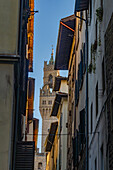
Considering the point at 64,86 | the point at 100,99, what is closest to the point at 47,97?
the point at 64,86

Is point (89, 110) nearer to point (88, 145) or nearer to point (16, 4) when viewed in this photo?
point (88, 145)

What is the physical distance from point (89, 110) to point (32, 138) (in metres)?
33.0

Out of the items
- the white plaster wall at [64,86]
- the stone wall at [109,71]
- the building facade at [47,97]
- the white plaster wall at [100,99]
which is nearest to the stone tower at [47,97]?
the building facade at [47,97]

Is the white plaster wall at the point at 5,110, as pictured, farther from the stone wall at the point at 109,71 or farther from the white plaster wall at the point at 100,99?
the white plaster wall at the point at 100,99

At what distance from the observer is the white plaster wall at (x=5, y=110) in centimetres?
1173

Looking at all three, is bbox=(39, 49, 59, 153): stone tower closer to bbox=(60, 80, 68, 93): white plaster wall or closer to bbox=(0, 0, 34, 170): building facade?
bbox=(60, 80, 68, 93): white plaster wall

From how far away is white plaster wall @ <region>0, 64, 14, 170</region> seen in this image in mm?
11734

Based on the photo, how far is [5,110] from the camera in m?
12.1

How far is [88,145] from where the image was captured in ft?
65.8

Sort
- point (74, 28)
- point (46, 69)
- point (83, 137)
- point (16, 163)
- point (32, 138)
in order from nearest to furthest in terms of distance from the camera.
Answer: point (16, 163) < point (83, 137) < point (74, 28) < point (32, 138) < point (46, 69)

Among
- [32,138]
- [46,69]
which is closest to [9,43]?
[32,138]

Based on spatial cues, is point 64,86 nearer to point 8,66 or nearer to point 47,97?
point 8,66

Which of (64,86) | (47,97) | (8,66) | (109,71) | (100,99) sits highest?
(8,66)

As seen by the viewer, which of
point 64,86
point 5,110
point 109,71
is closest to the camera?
point 5,110
